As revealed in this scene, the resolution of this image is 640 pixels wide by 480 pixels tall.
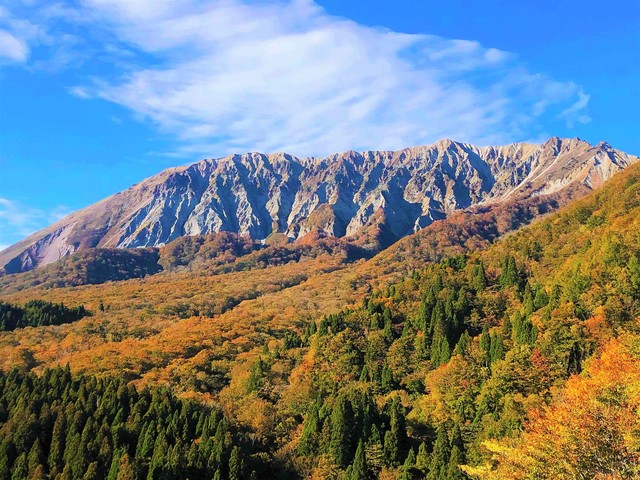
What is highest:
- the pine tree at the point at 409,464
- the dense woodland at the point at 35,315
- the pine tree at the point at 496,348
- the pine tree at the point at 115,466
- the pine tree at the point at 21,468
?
the dense woodland at the point at 35,315

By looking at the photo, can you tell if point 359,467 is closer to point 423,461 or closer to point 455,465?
point 423,461

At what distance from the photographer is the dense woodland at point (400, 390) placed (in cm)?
4550

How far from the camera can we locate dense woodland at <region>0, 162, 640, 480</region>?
45.5 meters

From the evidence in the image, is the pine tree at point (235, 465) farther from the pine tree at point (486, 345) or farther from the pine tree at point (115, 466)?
the pine tree at point (486, 345)

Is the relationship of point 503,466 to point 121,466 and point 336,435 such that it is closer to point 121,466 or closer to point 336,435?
point 336,435

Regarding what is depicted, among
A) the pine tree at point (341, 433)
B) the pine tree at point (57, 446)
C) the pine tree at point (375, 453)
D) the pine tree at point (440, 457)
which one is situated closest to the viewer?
the pine tree at point (440, 457)

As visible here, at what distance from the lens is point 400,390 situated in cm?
8862

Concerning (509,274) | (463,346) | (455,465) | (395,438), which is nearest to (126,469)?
(395,438)

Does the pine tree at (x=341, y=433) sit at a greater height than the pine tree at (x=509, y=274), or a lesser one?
lesser

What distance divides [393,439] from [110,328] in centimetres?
12076

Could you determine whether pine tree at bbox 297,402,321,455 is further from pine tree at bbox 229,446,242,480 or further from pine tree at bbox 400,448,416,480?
pine tree at bbox 400,448,416,480

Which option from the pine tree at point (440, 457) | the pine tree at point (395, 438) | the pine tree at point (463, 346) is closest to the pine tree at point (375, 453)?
the pine tree at point (395, 438)

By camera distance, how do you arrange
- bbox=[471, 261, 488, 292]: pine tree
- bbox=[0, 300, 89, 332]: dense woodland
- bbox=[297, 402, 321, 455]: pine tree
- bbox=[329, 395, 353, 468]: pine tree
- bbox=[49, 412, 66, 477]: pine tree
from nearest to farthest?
bbox=[329, 395, 353, 468]: pine tree → bbox=[297, 402, 321, 455]: pine tree → bbox=[49, 412, 66, 477]: pine tree → bbox=[471, 261, 488, 292]: pine tree → bbox=[0, 300, 89, 332]: dense woodland

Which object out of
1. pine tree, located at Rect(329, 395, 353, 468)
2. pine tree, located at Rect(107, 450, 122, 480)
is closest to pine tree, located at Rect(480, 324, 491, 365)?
pine tree, located at Rect(329, 395, 353, 468)
